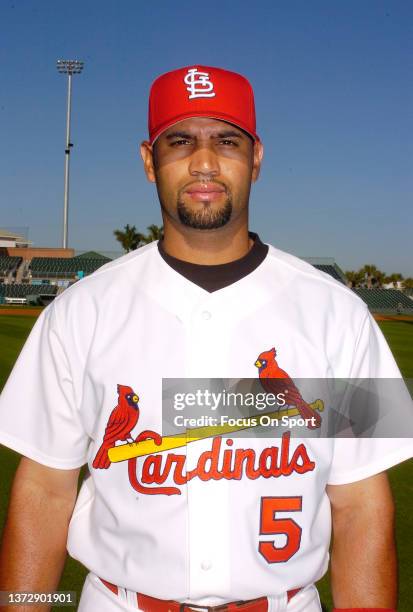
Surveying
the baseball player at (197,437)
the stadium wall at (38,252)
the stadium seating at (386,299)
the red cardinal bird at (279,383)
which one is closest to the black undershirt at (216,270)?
the baseball player at (197,437)

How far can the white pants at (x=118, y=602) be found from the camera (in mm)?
1695

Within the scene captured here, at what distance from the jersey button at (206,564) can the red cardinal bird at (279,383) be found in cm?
45

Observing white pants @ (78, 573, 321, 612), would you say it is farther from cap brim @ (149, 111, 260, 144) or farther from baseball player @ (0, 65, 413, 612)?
cap brim @ (149, 111, 260, 144)

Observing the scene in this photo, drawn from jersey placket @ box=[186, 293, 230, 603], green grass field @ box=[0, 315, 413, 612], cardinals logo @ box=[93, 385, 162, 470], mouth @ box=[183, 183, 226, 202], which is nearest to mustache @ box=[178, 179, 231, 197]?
mouth @ box=[183, 183, 226, 202]

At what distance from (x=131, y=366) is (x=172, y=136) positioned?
Answer: 694 millimetres

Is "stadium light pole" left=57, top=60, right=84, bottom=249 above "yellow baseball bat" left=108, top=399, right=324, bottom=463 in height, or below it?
above

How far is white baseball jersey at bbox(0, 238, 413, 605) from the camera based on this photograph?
5.49 feet

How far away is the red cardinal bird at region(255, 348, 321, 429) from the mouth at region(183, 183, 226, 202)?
0.47m

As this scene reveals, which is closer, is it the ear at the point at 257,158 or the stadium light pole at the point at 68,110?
the ear at the point at 257,158

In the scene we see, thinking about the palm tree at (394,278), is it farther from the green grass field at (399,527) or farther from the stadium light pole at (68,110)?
the green grass field at (399,527)

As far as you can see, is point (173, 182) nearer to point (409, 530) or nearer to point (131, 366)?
point (131, 366)

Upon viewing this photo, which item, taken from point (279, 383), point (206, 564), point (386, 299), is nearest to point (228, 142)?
point (279, 383)

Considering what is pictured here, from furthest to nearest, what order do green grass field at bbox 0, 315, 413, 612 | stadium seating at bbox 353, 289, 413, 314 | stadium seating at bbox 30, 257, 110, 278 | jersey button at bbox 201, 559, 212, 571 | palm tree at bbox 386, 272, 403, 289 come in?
palm tree at bbox 386, 272, 403, 289
stadium seating at bbox 30, 257, 110, 278
stadium seating at bbox 353, 289, 413, 314
green grass field at bbox 0, 315, 413, 612
jersey button at bbox 201, 559, 212, 571

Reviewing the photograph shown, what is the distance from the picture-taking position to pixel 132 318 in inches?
72.4
